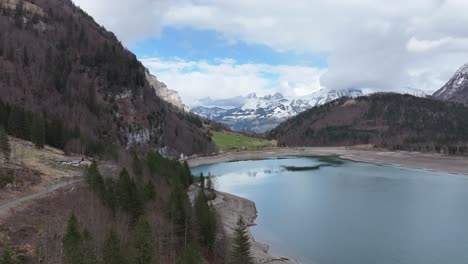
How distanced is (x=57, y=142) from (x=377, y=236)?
62355 mm

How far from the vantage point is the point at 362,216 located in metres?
77.8

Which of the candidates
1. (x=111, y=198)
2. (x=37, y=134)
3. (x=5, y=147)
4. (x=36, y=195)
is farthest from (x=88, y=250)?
(x=37, y=134)

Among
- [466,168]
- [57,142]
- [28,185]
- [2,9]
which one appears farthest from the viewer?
[2,9]

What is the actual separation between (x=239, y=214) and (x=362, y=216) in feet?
66.8

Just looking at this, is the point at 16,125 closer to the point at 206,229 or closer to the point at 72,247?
the point at 206,229

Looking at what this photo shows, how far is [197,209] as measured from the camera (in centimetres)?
5575

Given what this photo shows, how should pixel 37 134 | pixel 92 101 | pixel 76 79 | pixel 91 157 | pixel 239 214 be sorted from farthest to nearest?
pixel 76 79, pixel 92 101, pixel 91 157, pixel 37 134, pixel 239 214

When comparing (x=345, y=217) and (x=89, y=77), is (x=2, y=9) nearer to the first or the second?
(x=89, y=77)

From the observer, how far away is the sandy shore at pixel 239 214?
53.7m

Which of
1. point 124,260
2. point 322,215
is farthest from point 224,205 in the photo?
point 124,260

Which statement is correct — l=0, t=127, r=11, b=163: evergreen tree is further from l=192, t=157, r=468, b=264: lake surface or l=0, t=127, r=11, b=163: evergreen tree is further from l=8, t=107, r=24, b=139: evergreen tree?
l=192, t=157, r=468, b=264: lake surface

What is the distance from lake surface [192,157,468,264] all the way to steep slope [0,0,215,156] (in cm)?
4947

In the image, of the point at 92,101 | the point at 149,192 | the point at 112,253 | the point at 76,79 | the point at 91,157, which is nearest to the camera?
the point at 112,253

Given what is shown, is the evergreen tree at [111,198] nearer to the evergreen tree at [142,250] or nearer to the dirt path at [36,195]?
the dirt path at [36,195]
